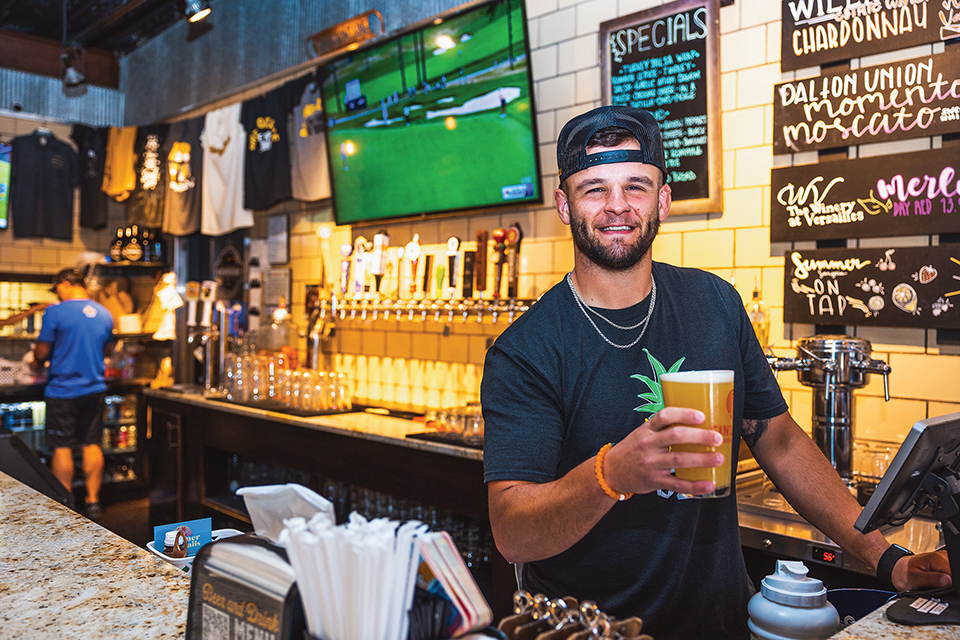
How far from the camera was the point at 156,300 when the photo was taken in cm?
757

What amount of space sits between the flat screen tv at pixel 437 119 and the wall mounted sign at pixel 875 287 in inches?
54.3

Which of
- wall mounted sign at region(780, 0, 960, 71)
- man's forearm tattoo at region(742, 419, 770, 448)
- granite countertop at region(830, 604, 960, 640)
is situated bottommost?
granite countertop at region(830, 604, 960, 640)

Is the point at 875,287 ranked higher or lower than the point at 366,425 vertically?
higher

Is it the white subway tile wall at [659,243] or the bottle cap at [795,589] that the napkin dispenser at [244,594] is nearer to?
the bottle cap at [795,589]

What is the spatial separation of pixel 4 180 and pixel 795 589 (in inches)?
312

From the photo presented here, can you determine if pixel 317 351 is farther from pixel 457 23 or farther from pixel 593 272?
pixel 593 272

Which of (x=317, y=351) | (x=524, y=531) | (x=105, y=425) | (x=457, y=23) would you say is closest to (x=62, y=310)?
(x=105, y=425)

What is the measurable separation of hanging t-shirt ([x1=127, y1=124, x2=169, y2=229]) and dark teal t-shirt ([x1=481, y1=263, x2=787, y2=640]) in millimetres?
5549

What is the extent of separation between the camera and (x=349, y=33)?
15.8 feet

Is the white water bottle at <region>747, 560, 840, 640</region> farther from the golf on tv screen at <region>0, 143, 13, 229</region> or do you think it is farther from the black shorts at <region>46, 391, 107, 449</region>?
the golf on tv screen at <region>0, 143, 13, 229</region>

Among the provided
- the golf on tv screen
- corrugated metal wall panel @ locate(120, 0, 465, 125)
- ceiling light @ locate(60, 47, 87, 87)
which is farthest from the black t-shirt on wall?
the golf on tv screen

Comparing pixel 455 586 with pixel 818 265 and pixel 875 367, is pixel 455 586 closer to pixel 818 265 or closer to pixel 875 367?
pixel 875 367

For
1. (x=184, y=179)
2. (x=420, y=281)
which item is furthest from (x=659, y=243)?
(x=184, y=179)

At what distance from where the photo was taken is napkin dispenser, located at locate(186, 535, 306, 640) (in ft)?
2.80
